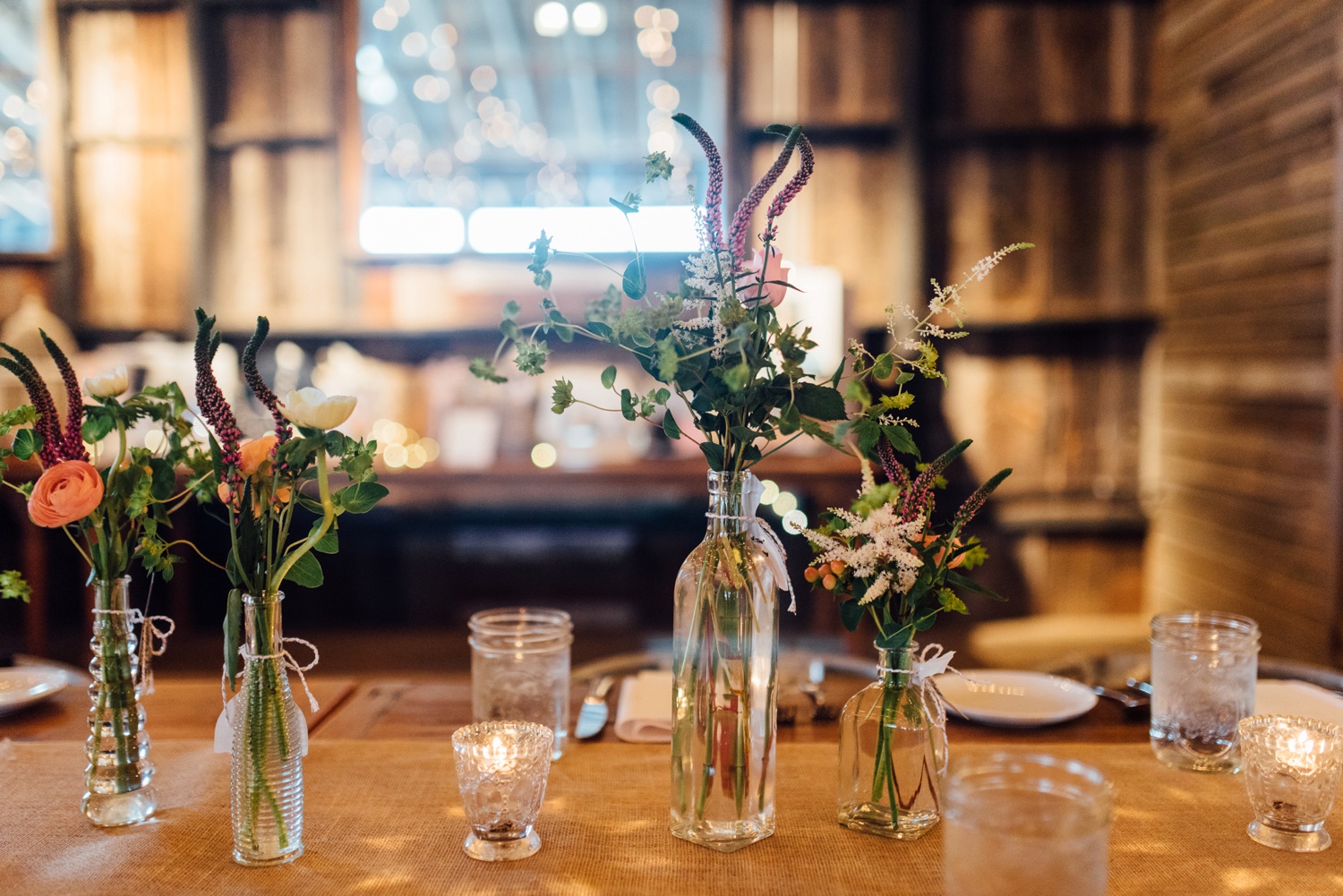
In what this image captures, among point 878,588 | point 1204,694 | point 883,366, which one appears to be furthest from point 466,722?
point 1204,694

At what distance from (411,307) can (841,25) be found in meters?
1.67

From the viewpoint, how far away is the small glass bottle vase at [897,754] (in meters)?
0.94

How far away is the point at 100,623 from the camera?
3.17 ft

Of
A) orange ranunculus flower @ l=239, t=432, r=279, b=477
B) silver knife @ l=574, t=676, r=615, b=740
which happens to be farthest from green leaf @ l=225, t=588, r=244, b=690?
silver knife @ l=574, t=676, r=615, b=740

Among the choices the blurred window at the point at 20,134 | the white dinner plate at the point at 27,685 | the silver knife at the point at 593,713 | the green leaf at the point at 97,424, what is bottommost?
the silver knife at the point at 593,713

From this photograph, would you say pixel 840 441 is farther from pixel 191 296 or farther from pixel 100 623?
pixel 191 296

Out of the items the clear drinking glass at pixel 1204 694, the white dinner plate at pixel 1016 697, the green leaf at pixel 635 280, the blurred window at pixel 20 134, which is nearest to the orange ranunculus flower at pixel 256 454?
the green leaf at pixel 635 280

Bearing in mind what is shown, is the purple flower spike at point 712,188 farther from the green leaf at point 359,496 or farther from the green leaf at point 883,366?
the green leaf at point 359,496

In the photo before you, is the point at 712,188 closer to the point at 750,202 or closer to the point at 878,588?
the point at 750,202

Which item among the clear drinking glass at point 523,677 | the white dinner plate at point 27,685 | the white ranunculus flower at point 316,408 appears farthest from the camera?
the white dinner plate at point 27,685

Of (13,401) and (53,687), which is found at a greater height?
(13,401)

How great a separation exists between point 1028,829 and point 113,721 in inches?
31.5

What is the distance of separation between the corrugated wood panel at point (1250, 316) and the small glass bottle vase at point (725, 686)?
218 cm

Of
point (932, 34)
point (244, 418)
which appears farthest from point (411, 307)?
point (932, 34)
